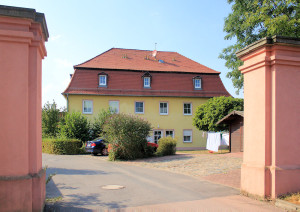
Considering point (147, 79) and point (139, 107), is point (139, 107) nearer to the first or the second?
point (139, 107)

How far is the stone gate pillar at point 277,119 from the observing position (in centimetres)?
758

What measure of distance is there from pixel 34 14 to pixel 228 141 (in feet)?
72.2

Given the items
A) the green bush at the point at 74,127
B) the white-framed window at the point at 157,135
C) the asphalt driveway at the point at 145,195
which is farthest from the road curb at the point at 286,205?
the white-framed window at the point at 157,135

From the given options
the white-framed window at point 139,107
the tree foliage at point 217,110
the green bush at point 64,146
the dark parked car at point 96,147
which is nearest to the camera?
the dark parked car at point 96,147

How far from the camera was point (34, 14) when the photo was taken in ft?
20.3

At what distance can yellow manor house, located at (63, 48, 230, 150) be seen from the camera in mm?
34375

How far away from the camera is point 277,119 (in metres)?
7.62

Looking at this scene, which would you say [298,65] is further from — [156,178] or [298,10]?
[298,10]

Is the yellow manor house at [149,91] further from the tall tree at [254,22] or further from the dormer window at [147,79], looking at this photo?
the tall tree at [254,22]

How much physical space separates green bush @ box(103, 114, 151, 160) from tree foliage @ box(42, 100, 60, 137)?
13549 millimetres

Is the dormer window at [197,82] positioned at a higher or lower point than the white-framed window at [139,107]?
higher

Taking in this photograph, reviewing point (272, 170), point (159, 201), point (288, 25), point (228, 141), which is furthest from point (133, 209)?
point (228, 141)

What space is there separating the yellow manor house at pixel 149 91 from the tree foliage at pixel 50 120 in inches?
97.2

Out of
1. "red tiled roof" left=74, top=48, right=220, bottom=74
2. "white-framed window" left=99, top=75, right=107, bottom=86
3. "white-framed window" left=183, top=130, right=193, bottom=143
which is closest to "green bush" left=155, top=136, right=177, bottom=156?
"white-framed window" left=183, top=130, right=193, bottom=143
